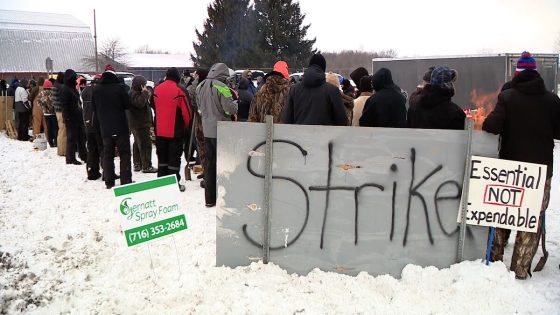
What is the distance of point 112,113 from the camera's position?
26.9 feet

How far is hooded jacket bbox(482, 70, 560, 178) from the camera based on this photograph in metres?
4.64

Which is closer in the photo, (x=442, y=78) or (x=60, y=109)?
(x=442, y=78)

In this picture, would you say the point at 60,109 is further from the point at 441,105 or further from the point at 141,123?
the point at 441,105

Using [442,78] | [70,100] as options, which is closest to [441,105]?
[442,78]

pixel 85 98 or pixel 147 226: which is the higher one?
pixel 85 98

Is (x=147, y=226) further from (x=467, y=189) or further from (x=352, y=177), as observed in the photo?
(x=467, y=189)

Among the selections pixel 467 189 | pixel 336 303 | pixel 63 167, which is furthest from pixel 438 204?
pixel 63 167

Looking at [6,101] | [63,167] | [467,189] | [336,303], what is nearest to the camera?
[336,303]

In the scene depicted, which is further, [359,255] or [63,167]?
[63,167]

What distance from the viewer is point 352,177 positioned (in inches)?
184

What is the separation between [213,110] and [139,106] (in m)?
2.52

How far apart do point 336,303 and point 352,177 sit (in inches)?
43.9

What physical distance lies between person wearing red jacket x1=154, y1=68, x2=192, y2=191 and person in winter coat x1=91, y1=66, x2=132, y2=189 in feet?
2.25

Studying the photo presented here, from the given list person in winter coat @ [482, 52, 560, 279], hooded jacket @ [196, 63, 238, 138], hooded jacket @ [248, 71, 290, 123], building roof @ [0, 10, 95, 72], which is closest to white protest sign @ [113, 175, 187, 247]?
hooded jacket @ [248, 71, 290, 123]
